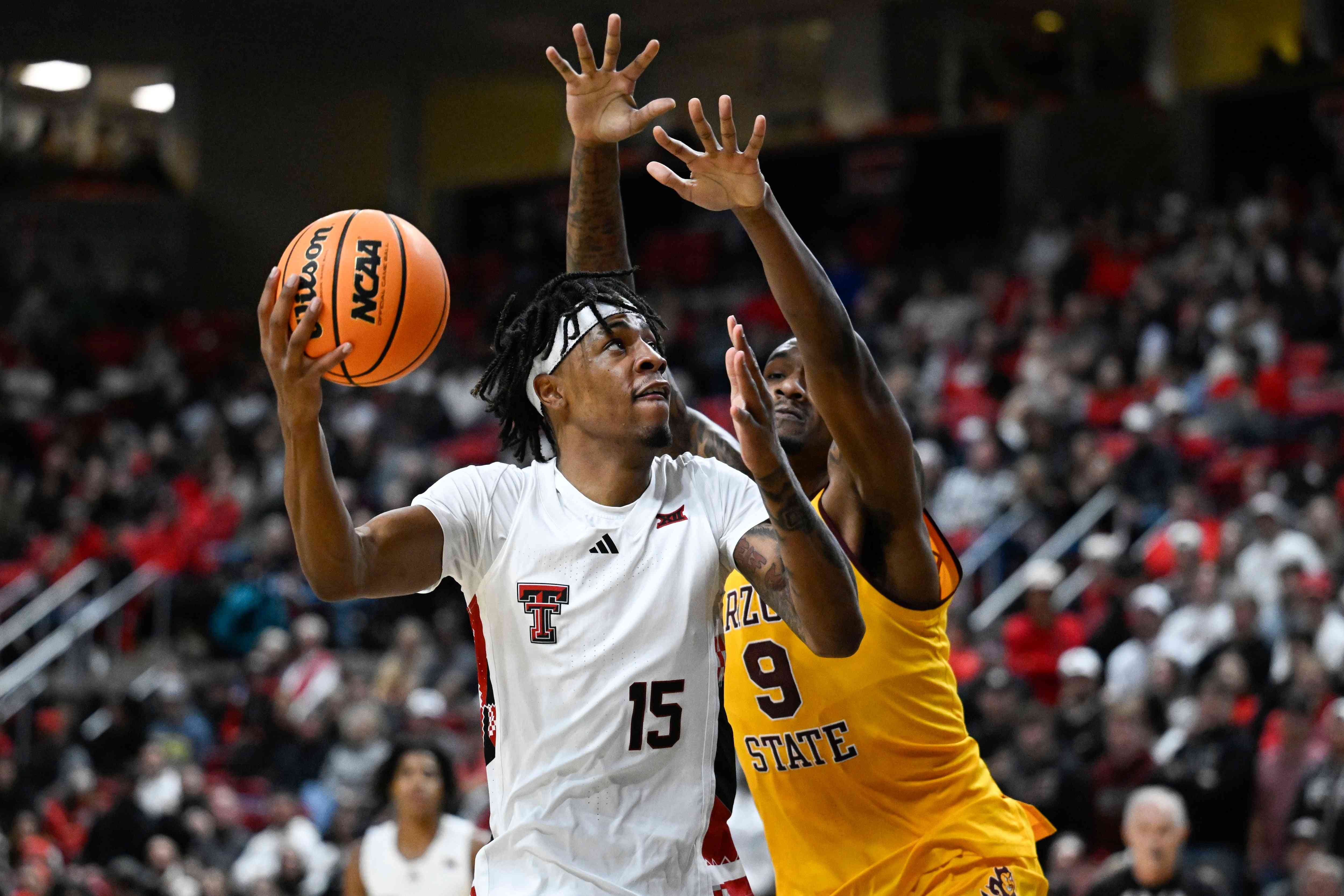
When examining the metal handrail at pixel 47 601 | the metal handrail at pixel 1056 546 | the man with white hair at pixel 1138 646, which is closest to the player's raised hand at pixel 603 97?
the man with white hair at pixel 1138 646

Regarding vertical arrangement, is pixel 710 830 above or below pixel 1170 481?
below

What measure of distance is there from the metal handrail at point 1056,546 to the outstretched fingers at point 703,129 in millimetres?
7552

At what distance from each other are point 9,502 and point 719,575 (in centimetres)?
1485

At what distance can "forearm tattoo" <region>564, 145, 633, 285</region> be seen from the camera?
173 inches

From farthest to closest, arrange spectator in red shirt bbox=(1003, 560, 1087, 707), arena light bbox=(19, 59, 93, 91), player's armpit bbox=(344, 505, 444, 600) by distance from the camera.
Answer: arena light bbox=(19, 59, 93, 91) → spectator in red shirt bbox=(1003, 560, 1087, 707) → player's armpit bbox=(344, 505, 444, 600)

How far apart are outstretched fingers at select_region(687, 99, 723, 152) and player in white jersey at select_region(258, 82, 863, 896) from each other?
19.0 inches

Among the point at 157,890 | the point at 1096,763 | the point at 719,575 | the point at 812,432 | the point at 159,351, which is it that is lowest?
the point at 157,890


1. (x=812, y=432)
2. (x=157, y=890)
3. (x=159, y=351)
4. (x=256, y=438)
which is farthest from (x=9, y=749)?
(x=812, y=432)

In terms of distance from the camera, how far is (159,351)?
67.5 feet

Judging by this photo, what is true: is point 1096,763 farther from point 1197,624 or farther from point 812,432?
point 812,432

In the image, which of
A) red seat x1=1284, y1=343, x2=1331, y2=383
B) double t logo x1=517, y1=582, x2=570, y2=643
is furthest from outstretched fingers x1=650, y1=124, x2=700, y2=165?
red seat x1=1284, y1=343, x2=1331, y2=383

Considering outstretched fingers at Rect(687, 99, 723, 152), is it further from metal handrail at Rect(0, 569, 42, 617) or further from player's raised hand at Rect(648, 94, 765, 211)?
metal handrail at Rect(0, 569, 42, 617)

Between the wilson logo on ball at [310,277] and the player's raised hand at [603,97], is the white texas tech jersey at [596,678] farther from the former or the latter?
the player's raised hand at [603,97]

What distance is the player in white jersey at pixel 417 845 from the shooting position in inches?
243
